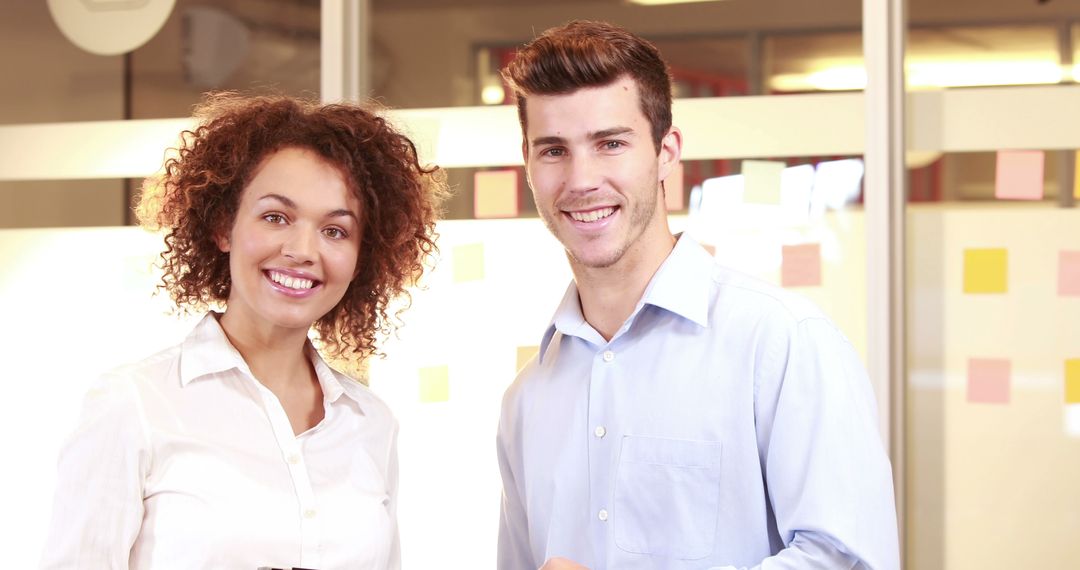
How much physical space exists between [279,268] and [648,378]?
1.98 ft

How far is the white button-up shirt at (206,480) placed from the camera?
5.41 feet

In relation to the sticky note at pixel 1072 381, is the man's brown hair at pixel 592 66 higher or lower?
higher

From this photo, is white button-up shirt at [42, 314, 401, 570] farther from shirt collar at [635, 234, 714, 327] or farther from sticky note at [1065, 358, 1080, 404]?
sticky note at [1065, 358, 1080, 404]

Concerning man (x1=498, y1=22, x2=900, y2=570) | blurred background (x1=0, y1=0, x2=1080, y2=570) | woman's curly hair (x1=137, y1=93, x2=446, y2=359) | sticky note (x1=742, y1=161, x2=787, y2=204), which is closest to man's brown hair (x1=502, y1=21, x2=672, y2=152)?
man (x1=498, y1=22, x2=900, y2=570)

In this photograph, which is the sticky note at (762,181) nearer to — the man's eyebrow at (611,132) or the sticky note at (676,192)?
the sticky note at (676,192)

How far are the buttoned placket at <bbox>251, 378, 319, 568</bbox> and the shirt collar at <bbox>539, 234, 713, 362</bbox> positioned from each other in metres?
0.47

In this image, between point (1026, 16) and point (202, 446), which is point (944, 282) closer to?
point (1026, 16)

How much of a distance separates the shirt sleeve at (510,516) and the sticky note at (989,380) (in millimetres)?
1612

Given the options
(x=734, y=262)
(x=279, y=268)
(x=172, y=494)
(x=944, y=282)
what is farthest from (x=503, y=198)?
(x=172, y=494)

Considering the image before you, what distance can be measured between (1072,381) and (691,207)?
111 cm

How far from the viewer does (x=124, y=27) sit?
3.84 meters

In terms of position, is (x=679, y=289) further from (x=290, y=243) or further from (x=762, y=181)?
(x=762, y=181)

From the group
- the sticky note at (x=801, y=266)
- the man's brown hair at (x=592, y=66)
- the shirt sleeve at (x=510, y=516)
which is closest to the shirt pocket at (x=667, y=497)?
the shirt sleeve at (x=510, y=516)

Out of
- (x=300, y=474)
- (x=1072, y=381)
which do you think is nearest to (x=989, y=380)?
(x=1072, y=381)
